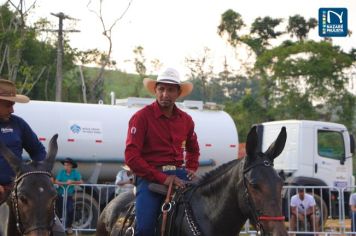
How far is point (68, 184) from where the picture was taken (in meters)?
16.5

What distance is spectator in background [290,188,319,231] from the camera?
56.5ft

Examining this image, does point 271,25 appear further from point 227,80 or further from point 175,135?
point 175,135

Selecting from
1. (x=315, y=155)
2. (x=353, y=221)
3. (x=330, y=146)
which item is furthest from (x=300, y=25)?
(x=353, y=221)

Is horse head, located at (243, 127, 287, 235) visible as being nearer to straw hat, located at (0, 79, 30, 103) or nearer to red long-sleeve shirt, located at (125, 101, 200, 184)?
red long-sleeve shirt, located at (125, 101, 200, 184)

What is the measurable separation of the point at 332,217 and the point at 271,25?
28052mm

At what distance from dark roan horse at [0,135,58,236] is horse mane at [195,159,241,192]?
4.97 feet

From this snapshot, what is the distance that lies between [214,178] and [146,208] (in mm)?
727

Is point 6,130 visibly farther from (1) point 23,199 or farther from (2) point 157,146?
(2) point 157,146

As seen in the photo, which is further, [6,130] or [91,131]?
[91,131]

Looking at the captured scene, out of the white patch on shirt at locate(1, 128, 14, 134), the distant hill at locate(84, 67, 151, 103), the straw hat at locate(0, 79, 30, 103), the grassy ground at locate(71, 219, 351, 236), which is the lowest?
the grassy ground at locate(71, 219, 351, 236)

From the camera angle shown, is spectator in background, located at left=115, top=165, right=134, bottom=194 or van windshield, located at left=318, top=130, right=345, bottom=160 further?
van windshield, located at left=318, top=130, right=345, bottom=160

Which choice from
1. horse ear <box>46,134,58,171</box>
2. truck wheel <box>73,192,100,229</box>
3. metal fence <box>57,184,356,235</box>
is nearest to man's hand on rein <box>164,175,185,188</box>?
horse ear <box>46,134,58,171</box>

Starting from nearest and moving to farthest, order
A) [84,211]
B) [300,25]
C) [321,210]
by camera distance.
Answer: [321,210] < [84,211] < [300,25]

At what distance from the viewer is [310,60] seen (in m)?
39.5
